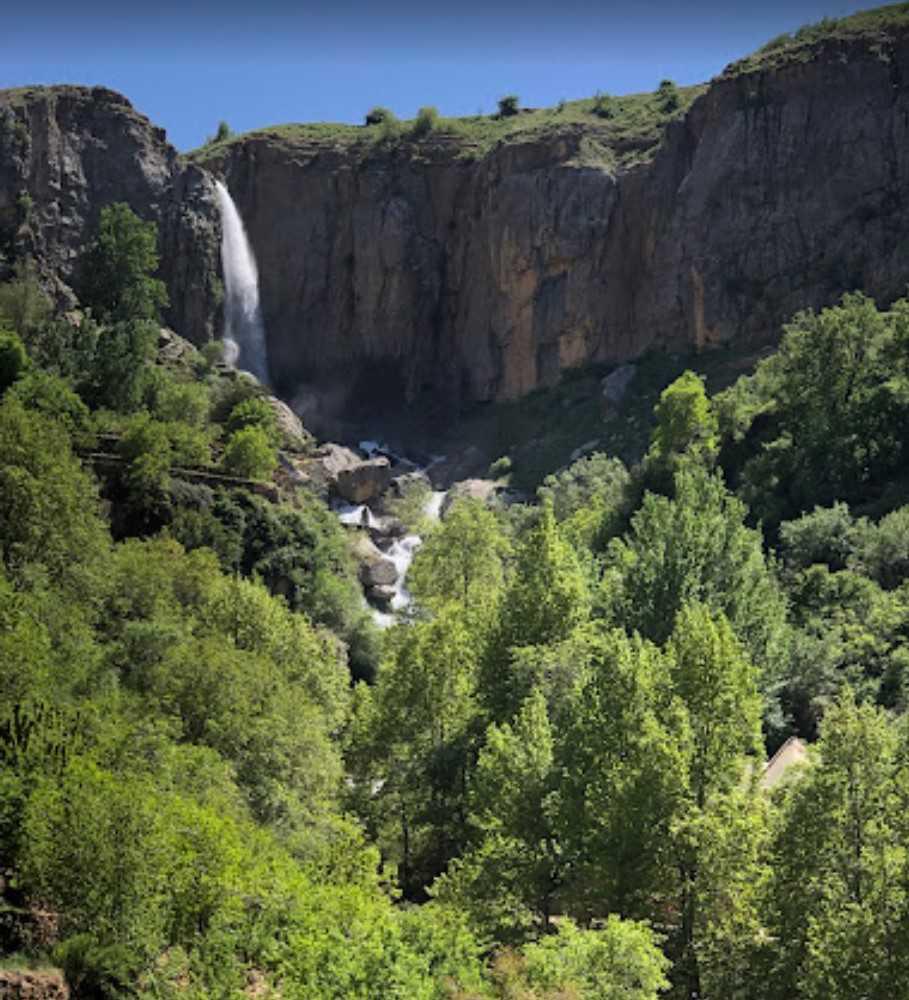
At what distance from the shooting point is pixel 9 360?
52.7m

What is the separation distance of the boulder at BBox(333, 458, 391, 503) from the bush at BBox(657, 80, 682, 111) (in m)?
48.3

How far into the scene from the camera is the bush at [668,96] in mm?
106000

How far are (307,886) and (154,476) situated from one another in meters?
30.5

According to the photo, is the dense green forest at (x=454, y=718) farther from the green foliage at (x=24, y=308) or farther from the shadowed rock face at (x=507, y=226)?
the shadowed rock face at (x=507, y=226)

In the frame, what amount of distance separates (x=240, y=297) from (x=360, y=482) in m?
29.8

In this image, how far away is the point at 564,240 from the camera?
9725 centimetres

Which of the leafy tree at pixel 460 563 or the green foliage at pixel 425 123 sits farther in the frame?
the green foliage at pixel 425 123

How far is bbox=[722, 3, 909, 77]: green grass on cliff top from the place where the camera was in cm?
8612

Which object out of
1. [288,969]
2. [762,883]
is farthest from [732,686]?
[288,969]

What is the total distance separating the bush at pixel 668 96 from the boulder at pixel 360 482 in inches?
1903

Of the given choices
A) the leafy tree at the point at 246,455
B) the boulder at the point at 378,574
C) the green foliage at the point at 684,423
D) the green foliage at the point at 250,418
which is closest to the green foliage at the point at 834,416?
the green foliage at the point at 684,423

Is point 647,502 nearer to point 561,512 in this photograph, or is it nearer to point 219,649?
point 561,512

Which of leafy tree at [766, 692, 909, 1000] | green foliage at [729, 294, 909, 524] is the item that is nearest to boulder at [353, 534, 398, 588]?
green foliage at [729, 294, 909, 524]

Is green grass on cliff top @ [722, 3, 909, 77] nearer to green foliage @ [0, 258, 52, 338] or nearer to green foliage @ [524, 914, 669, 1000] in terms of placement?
green foliage @ [0, 258, 52, 338]
